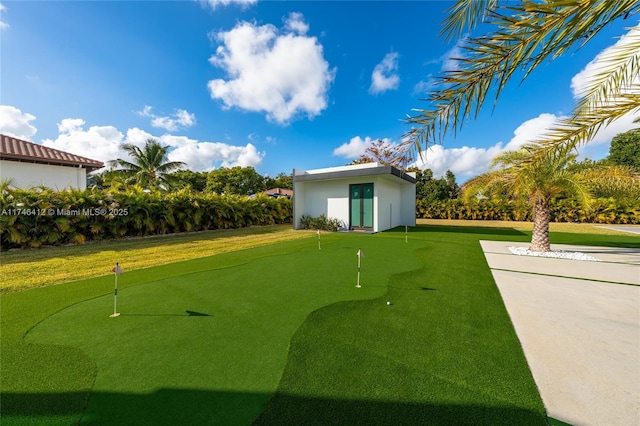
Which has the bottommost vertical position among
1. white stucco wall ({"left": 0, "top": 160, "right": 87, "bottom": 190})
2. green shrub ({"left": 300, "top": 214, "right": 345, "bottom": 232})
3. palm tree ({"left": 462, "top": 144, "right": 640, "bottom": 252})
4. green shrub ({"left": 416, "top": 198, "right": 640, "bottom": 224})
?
green shrub ({"left": 300, "top": 214, "right": 345, "bottom": 232})

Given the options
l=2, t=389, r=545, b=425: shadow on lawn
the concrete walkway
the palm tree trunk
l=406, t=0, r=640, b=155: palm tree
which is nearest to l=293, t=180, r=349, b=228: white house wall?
the palm tree trunk

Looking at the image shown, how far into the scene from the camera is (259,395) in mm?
1896

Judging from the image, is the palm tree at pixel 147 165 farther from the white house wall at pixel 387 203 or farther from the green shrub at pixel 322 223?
the white house wall at pixel 387 203

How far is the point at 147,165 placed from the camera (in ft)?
69.1

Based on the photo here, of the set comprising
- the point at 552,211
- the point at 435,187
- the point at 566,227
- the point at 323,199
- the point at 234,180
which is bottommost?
the point at 566,227

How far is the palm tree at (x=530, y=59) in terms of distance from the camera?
1.72 m

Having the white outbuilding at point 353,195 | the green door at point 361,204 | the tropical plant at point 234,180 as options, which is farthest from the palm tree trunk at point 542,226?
the tropical plant at point 234,180

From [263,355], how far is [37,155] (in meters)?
18.4

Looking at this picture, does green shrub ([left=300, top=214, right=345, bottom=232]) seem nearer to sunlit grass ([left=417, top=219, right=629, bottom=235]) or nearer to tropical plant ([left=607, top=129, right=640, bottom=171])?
sunlit grass ([left=417, top=219, right=629, bottom=235])

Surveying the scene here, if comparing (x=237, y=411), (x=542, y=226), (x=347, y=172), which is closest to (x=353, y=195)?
(x=347, y=172)

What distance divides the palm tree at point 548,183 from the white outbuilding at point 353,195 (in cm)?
441

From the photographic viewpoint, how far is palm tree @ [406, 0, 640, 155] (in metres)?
1.72

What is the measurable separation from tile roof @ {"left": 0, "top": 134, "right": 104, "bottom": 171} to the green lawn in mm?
13522

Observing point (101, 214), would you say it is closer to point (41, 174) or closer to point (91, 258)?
point (91, 258)
